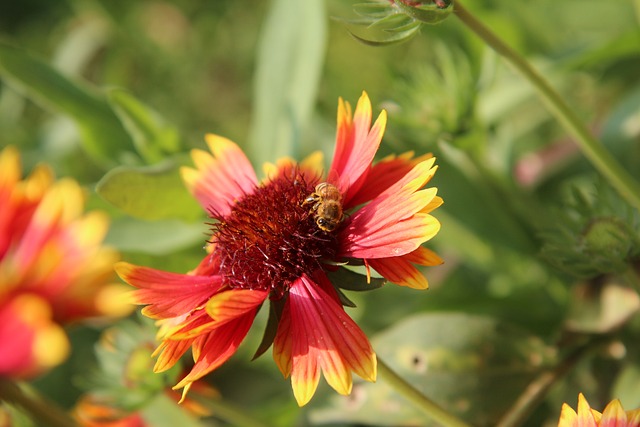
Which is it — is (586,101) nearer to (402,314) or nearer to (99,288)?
(402,314)

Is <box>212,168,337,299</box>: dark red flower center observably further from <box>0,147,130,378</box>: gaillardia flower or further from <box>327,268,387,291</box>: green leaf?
<box>0,147,130,378</box>: gaillardia flower

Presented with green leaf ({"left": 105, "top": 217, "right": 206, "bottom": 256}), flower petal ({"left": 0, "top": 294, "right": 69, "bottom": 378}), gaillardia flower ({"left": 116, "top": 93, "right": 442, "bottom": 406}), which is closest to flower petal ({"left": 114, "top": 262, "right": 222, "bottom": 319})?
gaillardia flower ({"left": 116, "top": 93, "right": 442, "bottom": 406})

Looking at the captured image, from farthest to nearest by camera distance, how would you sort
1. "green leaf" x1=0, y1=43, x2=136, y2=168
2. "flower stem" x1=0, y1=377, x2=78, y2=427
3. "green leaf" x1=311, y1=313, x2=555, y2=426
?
1. "green leaf" x1=0, y1=43, x2=136, y2=168
2. "green leaf" x1=311, y1=313, x2=555, y2=426
3. "flower stem" x1=0, y1=377, x2=78, y2=427

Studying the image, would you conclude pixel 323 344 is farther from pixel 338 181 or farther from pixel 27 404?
pixel 27 404

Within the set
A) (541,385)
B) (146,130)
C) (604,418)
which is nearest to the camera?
(604,418)

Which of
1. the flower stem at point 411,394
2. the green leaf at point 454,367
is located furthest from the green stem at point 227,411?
the flower stem at point 411,394

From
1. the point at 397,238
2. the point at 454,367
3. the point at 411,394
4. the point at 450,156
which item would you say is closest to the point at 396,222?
the point at 397,238

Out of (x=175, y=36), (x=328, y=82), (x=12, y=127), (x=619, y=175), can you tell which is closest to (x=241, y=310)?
(x=619, y=175)
